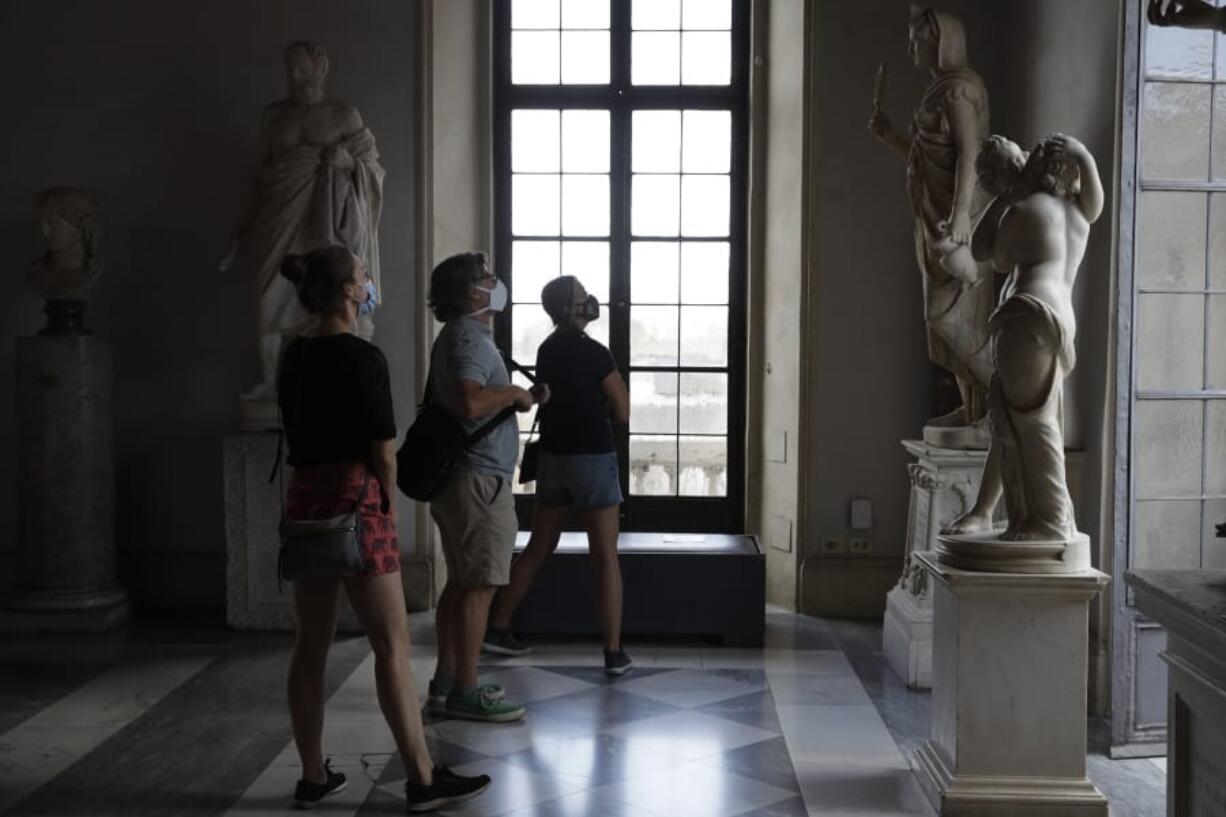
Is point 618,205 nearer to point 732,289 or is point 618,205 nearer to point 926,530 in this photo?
point 732,289

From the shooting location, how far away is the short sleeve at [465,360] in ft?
14.1

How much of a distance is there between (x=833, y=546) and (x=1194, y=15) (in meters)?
4.56

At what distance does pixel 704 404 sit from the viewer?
7.57 m

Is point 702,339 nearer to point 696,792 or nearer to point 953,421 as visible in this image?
point 953,421

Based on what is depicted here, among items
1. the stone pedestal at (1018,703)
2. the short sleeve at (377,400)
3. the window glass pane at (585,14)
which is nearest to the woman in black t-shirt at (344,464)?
the short sleeve at (377,400)

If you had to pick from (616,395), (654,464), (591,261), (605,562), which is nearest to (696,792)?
(605,562)

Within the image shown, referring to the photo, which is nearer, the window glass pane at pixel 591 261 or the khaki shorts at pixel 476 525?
the khaki shorts at pixel 476 525

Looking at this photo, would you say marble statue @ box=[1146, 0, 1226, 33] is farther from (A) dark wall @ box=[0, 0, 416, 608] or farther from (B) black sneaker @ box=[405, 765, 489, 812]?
(A) dark wall @ box=[0, 0, 416, 608]

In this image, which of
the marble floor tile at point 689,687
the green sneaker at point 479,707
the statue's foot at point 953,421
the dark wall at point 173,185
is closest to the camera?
the green sneaker at point 479,707

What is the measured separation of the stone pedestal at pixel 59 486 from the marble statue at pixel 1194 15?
517 cm

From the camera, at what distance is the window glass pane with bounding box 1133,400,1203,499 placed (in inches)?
181

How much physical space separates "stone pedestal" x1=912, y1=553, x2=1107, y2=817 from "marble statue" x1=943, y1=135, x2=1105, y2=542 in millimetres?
196

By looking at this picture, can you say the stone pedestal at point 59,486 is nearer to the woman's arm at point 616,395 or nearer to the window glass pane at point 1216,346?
the woman's arm at point 616,395

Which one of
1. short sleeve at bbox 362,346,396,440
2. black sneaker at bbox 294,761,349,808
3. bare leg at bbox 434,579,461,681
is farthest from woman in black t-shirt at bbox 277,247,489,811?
bare leg at bbox 434,579,461,681
